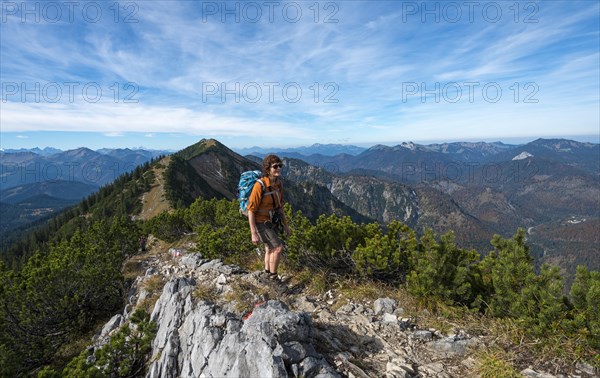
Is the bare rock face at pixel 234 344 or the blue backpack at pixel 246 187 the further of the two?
the blue backpack at pixel 246 187

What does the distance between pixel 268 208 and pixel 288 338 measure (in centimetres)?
372

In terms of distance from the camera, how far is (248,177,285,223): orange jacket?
8328 mm

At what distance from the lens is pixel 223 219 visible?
1764 cm

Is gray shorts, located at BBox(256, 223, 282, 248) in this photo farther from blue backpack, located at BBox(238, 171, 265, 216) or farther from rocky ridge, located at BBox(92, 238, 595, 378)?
rocky ridge, located at BBox(92, 238, 595, 378)

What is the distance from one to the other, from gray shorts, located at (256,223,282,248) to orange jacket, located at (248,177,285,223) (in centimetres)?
20

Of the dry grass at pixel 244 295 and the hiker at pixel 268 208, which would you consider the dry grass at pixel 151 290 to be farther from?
the hiker at pixel 268 208

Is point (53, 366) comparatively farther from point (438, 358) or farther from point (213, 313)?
point (438, 358)

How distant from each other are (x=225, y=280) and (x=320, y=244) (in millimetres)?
3530

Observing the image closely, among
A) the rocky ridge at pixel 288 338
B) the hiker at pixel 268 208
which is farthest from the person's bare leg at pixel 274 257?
the rocky ridge at pixel 288 338

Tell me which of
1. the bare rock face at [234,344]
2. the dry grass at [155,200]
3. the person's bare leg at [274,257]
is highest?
the person's bare leg at [274,257]

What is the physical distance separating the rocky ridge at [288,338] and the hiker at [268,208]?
1362 millimetres

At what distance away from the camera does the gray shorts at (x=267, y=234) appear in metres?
8.89

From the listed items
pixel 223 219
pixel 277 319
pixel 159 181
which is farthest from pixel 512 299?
pixel 159 181

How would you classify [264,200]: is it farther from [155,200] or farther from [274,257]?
[155,200]
